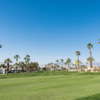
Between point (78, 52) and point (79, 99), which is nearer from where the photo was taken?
point (79, 99)

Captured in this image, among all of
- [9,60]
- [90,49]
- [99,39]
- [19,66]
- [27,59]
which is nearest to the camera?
[99,39]

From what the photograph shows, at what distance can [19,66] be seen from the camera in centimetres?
14100

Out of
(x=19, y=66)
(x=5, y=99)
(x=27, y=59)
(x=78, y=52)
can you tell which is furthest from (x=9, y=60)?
(x=5, y=99)

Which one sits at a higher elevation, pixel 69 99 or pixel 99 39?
pixel 99 39

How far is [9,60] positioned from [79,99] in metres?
102

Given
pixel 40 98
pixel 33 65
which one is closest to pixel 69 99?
pixel 40 98

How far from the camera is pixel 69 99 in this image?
4742 millimetres

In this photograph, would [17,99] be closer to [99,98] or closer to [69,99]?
[69,99]

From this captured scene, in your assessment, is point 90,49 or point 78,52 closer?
point 90,49

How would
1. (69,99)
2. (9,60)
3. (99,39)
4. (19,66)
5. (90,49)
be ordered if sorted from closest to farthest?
(69,99) → (99,39) → (90,49) → (9,60) → (19,66)

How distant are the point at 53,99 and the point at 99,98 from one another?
1978 millimetres

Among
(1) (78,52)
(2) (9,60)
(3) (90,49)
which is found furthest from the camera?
(2) (9,60)

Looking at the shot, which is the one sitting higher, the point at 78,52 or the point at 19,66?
the point at 78,52

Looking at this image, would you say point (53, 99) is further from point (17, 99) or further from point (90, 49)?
point (90, 49)
